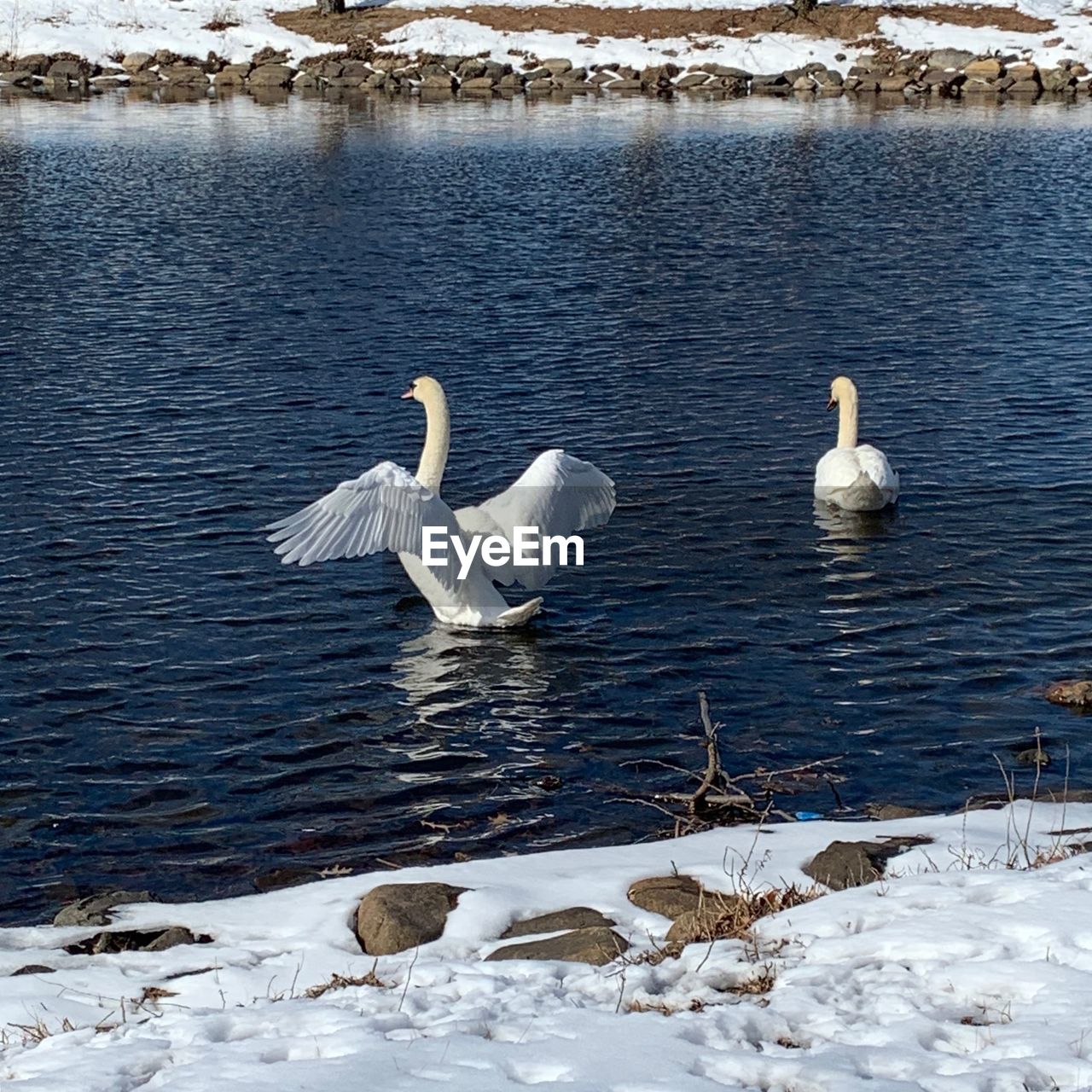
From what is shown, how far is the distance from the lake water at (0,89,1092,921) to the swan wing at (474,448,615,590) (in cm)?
51

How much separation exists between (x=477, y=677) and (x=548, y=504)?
1.63 m

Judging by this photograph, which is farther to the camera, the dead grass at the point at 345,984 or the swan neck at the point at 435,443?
the swan neck at the point at 435,443

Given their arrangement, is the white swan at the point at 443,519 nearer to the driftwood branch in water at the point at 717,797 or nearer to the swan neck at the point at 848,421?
the driftwood branch in water at the point at 717,797

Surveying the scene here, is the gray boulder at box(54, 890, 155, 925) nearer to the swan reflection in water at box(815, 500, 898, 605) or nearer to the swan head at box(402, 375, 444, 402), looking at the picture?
the swan head at box(402, 375, 444, 402)

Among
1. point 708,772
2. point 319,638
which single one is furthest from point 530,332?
point 708,772

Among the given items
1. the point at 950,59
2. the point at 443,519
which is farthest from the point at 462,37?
the point at 443,519

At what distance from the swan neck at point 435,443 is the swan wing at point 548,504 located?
68cm

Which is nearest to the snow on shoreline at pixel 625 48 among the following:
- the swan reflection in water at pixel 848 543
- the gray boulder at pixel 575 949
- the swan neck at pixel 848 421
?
the swan neck at pixel 848 421

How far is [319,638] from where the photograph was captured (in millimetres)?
13016

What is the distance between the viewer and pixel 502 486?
1675 cm

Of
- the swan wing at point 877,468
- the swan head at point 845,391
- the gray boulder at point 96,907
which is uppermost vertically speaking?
the swan head at point 845,391

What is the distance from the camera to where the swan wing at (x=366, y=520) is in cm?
1149

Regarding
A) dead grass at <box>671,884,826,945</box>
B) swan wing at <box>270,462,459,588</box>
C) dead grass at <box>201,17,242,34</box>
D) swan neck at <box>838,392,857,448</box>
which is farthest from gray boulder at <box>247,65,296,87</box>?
dead grass at <box>671,884,826,945</box>

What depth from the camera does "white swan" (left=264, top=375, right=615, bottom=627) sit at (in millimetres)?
11656
